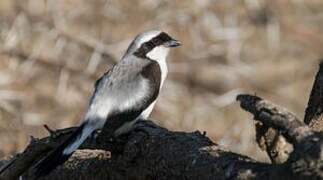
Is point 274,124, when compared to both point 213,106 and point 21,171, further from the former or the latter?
point 213,106

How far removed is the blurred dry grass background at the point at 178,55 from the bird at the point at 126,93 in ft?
11.4

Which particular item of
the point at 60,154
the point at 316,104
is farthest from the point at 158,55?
the point at 60,154

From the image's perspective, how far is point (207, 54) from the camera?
9.13 m

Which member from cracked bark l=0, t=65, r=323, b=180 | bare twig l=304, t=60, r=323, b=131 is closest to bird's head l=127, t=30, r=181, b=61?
cracked bark l=0, t=65, r=323, b=180

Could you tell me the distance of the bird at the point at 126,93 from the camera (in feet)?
12.6

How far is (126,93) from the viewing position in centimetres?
407

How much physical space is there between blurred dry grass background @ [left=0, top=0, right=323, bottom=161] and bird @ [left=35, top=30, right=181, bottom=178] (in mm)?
3487

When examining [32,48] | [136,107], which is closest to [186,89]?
[32,48]

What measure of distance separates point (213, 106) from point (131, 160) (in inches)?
213

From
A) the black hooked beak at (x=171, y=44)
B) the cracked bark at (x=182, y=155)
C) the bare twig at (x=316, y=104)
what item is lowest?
the cracked bark at (x=182, y=155)

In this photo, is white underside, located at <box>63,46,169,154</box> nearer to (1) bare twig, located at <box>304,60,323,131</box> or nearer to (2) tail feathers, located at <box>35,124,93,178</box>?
(2) tail feathers, located at <box>35,124,93,178</box>

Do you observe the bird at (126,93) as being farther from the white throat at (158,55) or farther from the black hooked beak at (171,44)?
the black hooked beak at (171,44)

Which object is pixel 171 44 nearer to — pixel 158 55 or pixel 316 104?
pixel 158 55

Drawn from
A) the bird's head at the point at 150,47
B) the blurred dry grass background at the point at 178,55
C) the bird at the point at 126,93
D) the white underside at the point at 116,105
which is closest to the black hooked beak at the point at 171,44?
the bird's head at the point at 150,47
